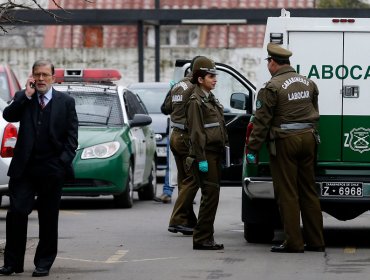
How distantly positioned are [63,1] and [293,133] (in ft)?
81.9

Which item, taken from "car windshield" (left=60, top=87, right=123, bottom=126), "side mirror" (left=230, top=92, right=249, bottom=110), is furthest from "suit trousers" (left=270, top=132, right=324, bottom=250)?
"car windshield" (left=60, top=87, right=123, bottom=126)

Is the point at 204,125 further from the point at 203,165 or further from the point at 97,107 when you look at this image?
the point at 97,107

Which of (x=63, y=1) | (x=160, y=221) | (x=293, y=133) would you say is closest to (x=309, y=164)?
(x=293, y=133)

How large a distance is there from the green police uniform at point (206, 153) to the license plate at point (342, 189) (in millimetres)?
1097

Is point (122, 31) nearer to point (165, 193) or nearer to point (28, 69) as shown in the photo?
point (28, 69)

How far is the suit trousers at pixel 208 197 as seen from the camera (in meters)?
14.9

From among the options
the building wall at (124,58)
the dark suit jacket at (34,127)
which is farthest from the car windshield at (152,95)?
the building wall at (124,58)

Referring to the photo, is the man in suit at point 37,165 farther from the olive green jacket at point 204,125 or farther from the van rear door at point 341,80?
the van rear door at point 341,80

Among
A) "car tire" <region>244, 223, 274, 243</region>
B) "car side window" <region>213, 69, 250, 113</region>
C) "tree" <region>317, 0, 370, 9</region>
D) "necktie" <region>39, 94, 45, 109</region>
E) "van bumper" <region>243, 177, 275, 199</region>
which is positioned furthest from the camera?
"tree" <region>317, 0, 370, 9</region>

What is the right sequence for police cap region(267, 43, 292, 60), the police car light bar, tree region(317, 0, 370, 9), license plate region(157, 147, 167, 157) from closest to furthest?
1. police cap region(267, 43, 292, 60)
2. the police car light bar
3. license plate region(157, 147, 167, 157)
4. tree region(317, 0, 370, 9)

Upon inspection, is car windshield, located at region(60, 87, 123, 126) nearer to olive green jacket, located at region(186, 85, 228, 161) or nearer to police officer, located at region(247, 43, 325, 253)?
olive green jacket, located at region(186, 85, 228, 161)

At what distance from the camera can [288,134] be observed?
1466cm

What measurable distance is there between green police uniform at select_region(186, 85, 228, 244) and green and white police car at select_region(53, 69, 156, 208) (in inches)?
193

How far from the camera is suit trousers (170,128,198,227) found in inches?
643
